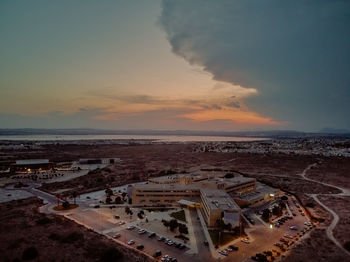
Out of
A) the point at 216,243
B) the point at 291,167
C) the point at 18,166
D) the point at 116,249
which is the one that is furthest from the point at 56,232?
the point at 291,167

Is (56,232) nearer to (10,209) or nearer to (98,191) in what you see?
(10,209)

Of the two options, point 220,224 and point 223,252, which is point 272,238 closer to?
point 220,224

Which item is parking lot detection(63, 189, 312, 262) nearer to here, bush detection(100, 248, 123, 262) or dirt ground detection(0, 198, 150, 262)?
dirt ground detection(0, 198, 150, 262)

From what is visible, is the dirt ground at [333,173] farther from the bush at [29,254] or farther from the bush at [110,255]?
the bush at [29,254]

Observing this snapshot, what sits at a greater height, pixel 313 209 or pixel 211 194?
pixel 211 194

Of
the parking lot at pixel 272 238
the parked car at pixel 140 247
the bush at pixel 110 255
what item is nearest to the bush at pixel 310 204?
the parking lot at pixel 272 238
